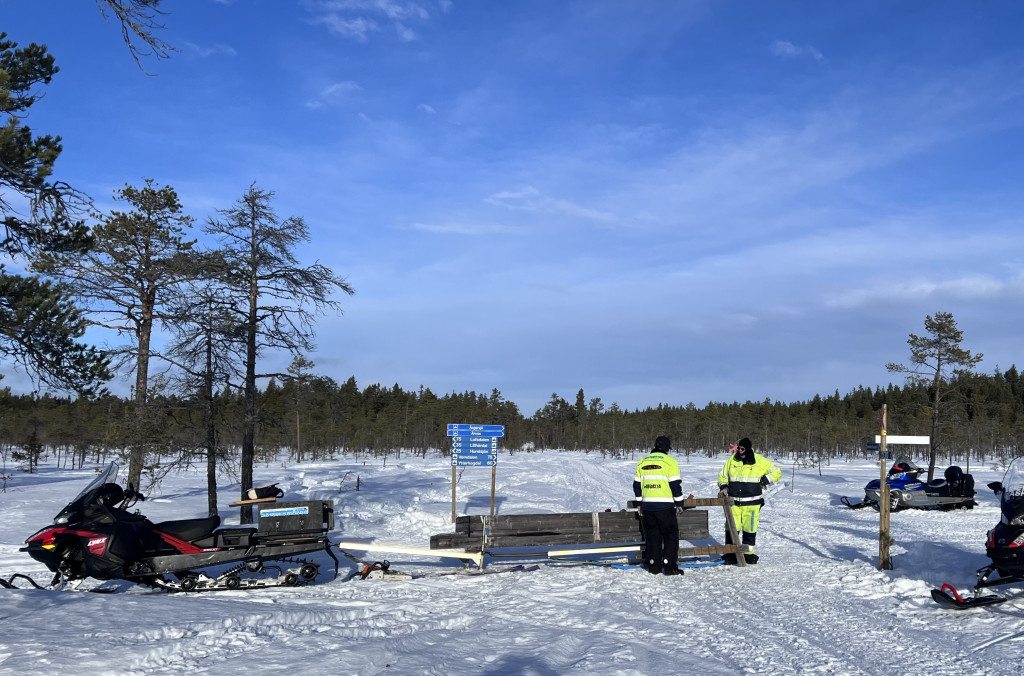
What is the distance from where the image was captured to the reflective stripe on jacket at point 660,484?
10562 mm

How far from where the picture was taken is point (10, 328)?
12773mm

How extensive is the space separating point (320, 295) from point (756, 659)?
1284 centimetres

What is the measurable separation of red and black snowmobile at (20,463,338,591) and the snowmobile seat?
0.04 feet

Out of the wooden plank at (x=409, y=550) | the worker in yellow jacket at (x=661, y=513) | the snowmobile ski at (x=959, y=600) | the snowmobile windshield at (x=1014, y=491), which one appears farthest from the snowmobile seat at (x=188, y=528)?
the snowmobile windshield at (x=1014, y=491)

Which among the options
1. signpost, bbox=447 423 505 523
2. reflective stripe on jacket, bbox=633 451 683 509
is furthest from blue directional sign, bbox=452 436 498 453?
reflective stripe on jacket, bbox=633 451 683 509

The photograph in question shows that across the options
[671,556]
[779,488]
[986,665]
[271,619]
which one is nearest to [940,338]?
[779,488]

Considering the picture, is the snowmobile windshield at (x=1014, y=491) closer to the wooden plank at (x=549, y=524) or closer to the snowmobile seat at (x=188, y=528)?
the wooden plank at (x=549, y=524)

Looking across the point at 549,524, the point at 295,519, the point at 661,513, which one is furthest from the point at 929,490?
the point at 295,519

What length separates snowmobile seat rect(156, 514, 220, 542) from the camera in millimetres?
9594

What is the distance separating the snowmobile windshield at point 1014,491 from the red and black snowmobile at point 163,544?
8.51 meters

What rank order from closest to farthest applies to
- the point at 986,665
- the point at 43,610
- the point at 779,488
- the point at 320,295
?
the point at 986,665 → the point at 43,610 → the point at 320,295 → the point at 779,488

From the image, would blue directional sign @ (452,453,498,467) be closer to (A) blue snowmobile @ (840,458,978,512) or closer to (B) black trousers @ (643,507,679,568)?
(B) black trousers @ (643,507,679,568)

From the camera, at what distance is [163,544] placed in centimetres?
946

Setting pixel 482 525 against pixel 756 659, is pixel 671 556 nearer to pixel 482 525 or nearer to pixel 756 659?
pixel 482 525
